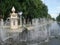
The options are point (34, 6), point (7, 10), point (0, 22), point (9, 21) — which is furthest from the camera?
point (34, 6)

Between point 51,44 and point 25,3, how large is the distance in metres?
24.2

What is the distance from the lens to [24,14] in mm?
42688

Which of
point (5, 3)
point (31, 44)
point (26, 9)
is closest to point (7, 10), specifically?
point (5, 3)

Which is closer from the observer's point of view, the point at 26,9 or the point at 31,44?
the point at 31,44

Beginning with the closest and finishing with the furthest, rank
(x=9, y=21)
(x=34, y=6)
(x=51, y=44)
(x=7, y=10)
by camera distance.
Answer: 1. (x=51, y=44)
2. (x=9, y=21)
3. (x=7, y=10)
4. (x=34, y=6)

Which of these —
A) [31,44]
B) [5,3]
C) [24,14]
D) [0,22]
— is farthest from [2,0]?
[31,44]

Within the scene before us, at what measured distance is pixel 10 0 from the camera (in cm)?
4056

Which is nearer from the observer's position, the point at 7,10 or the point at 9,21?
the point at 9,21

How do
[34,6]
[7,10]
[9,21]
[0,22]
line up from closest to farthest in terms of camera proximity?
1. [0,22]
2. [9,21]
3. [7,10]
4. [34,6]

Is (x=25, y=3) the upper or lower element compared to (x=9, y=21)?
upper

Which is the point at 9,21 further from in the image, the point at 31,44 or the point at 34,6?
the point at 31,44

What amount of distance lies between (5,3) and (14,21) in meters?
5.39

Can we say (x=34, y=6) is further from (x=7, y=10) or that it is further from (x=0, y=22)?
(x=0, y=22)

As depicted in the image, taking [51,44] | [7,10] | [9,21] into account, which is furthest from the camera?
[7,10]
